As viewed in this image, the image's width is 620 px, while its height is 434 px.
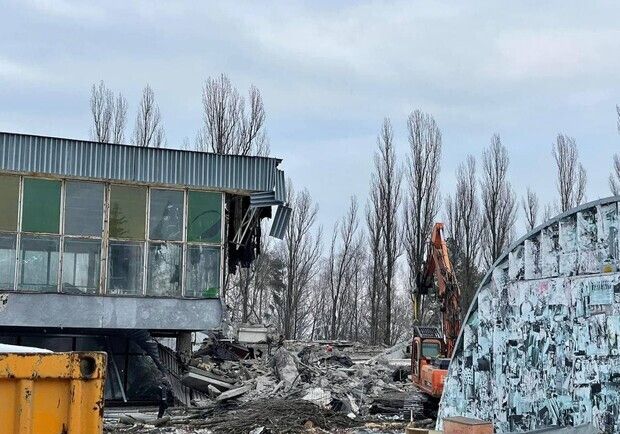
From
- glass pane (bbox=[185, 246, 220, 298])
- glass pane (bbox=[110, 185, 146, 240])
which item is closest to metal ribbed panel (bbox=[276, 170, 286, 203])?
glass pane (bbox=[185, 246, 220, 298])

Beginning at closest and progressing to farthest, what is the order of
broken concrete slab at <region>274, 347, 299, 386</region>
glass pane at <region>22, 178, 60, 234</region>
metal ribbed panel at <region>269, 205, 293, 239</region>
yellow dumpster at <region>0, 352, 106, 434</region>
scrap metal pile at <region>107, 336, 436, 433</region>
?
yellow dumpster at <region>0, 352, 106, 434</region> < scrap metal pile at <region>107, 336, 436, 433</region> < glass pane at <region>22, 178, 60, 234</region> < broken concrete slab at <region>274, 347, 299, 386</region> < metal ribbed panel at <region>269, 205, 293, 239</region>

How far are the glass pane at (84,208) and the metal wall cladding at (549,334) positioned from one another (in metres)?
12.7

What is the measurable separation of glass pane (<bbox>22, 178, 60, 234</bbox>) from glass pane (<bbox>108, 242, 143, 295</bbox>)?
1728mm

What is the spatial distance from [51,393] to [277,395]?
16.9 meters

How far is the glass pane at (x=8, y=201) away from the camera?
73.3 feet

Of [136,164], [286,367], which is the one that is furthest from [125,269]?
[286,367]

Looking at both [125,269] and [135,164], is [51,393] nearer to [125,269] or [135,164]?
[125,269]

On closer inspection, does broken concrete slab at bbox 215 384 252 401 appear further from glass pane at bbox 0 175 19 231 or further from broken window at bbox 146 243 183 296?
glass pane at bbox 0 175 19 231

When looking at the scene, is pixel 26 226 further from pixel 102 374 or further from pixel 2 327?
pixel 102 374

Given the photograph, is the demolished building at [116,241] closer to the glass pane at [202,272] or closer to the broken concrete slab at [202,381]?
the glass pane at [202,272]

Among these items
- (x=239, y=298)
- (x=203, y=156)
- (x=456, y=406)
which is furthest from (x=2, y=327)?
(x=239, y=298)

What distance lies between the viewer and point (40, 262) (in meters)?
22.6

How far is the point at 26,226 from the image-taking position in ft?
74.0

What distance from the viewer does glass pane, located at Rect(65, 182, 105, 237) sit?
903 inches
